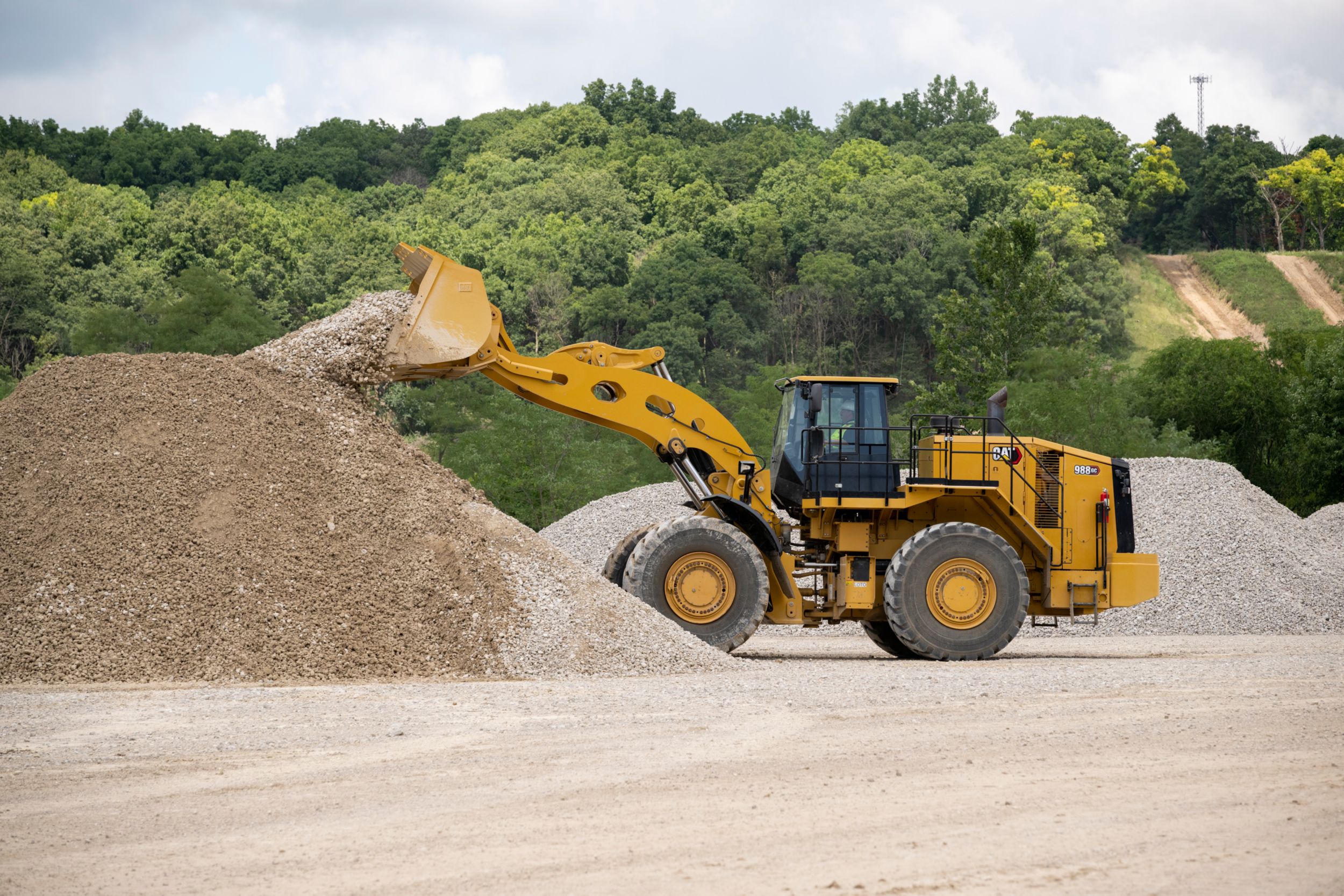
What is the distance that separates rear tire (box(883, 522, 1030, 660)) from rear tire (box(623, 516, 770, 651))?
158cm

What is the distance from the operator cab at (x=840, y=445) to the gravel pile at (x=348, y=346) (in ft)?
15.6

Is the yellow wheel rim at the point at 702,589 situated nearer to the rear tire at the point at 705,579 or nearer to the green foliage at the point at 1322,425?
the rear tire at the point at 705,579

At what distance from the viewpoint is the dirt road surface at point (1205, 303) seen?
88938mm

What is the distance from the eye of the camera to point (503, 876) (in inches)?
248

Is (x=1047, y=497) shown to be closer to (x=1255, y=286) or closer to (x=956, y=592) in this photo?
(x=956, y=592)

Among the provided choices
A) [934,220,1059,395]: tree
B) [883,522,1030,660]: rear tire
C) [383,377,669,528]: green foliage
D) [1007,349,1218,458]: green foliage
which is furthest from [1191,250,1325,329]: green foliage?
[883,522,1030,660]: rear tire

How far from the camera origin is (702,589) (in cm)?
1486

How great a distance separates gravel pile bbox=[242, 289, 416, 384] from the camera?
1520 centimetres

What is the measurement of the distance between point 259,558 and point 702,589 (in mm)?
4763

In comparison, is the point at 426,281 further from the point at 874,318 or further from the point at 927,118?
the point at 927,118

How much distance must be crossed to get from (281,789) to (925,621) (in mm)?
8592

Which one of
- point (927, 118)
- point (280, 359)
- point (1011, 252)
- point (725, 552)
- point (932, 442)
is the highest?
point (927, 118)

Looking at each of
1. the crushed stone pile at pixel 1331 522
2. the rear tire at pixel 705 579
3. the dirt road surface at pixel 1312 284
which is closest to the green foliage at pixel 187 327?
the crushed stone pile at pixel 1331 522

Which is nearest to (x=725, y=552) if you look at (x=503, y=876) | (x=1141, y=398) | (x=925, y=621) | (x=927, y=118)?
(x=925, y=621)
